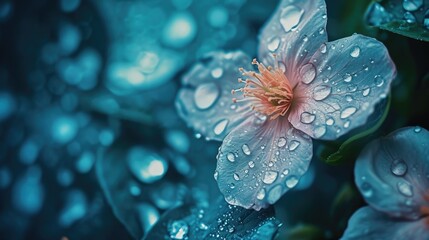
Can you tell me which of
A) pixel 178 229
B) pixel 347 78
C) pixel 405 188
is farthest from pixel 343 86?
pixel 178 229

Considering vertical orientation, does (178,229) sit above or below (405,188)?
below

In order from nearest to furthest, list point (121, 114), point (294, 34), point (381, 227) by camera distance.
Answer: point (381, 227) < point (294, 34) < point (121, 114)

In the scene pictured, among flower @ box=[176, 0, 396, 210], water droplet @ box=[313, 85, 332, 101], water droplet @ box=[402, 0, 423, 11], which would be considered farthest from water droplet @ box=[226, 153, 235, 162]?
water droplet @ box=[402, 0, 423, 11]

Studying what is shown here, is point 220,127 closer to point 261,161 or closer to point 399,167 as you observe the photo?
point 261,161

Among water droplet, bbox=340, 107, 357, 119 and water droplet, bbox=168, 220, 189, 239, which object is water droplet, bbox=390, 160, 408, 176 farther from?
water droplet, bbox=168, 220, 189, 239

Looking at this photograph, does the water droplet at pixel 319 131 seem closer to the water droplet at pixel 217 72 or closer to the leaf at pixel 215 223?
the leaf at pixel 215 223

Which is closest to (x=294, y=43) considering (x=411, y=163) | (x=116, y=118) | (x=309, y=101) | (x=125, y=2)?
(x=309, y=101)
